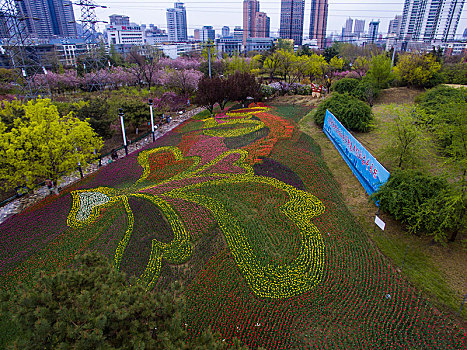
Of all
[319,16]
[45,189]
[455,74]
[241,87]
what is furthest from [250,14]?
[45,189]

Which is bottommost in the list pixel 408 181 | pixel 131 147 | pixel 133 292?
pixel 131 147

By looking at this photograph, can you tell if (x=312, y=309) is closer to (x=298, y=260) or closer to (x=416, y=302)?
(x=298, y=260)

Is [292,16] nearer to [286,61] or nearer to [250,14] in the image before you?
[250,14]

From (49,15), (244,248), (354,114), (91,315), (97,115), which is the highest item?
(49,15)

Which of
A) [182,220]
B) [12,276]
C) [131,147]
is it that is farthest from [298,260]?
[131,147]

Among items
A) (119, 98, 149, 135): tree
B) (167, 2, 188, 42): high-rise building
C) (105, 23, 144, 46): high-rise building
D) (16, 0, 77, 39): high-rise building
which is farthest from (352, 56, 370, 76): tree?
(167, 2, 188, 42): high-rise building

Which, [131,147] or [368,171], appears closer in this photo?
[368,171]

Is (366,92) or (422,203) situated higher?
(366,92)

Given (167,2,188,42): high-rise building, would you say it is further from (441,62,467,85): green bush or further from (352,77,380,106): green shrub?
(352,77,380,106): green shrub
